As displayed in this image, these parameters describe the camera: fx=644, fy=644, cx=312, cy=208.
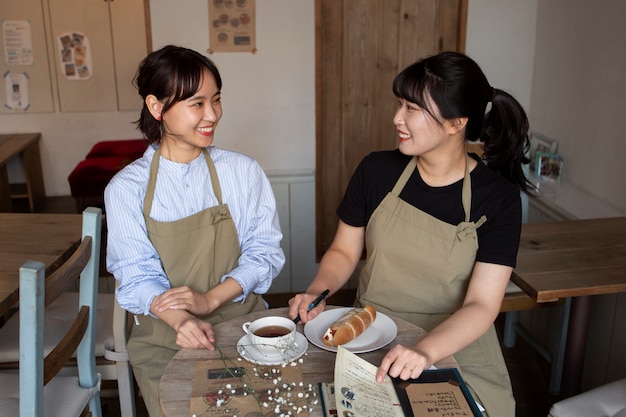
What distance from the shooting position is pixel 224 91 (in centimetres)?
342

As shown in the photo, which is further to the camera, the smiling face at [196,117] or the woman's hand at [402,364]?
the smiling face at [196,117]

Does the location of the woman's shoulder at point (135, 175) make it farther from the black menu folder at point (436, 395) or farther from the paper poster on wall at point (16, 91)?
the paper poster on wall at point (16, 91)

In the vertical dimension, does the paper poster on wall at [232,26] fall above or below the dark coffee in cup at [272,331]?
above

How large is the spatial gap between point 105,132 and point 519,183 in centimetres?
441

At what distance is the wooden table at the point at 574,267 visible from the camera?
6.53 feet

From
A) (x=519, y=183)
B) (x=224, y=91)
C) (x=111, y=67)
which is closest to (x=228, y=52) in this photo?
(x=224, y=91)

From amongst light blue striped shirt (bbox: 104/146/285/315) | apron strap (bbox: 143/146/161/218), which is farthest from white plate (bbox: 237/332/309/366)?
apron strap (bbox: 143/146/161/218)

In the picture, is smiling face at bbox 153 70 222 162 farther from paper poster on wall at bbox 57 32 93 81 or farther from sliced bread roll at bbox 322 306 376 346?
paper poster on wall at bbox 57 32 93 81

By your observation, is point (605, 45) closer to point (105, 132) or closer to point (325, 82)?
point (325, 82)

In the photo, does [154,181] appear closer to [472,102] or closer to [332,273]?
[332,273]

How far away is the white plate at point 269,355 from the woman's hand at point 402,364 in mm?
209

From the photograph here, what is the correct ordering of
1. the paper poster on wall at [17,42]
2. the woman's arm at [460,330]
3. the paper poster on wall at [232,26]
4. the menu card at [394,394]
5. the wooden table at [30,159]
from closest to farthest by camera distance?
the menu card at [394,394], the woman's arm at [460,330], the paper poster on wall at [232,26], the wooden table at [30,159], the paper poster on wall at [17,42]

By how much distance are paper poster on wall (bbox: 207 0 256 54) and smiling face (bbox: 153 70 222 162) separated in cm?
163

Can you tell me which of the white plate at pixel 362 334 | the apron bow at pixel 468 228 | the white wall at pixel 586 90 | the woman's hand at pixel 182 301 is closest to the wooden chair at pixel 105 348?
the woman's hand at pixel 182 301
